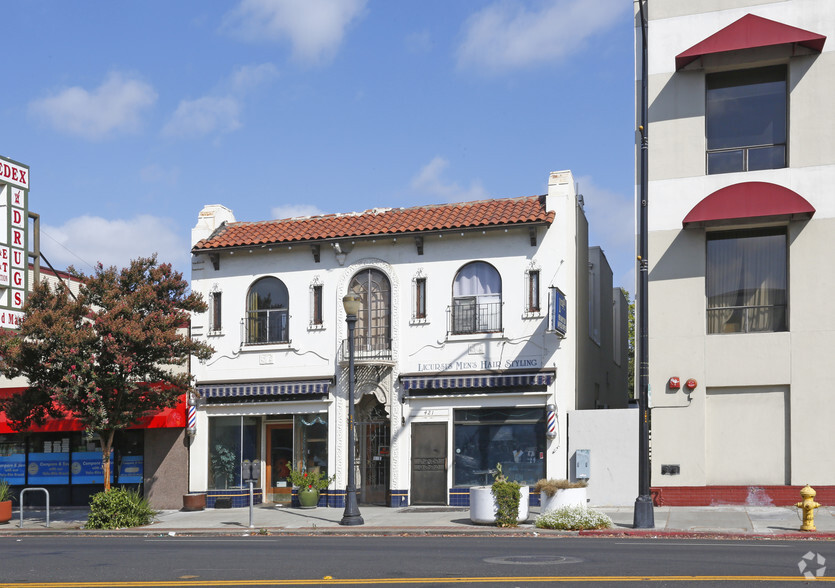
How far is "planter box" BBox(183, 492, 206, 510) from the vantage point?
26.2 m

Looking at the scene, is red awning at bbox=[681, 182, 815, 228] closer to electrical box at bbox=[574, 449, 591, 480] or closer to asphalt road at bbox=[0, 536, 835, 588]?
electrical box at bbox=[574, 449, 591, 480]

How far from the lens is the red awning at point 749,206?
2208 cm

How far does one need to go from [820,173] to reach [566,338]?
7.02 meters

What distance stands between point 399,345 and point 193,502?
22.7 feet

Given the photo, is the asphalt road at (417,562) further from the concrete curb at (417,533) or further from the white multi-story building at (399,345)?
the white multi-story building at (399,345)

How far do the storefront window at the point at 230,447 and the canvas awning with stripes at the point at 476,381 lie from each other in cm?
497

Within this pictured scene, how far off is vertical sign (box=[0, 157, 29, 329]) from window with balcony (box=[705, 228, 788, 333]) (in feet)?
55.1

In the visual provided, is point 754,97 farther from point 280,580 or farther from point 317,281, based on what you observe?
point 280,580

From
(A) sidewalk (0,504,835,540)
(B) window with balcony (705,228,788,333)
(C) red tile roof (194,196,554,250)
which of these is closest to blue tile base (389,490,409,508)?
(A) sidewalk (0,504,835,540)

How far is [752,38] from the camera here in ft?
74.3

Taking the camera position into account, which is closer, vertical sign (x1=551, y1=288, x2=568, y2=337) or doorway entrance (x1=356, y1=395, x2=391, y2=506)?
vertical sign (x1=551, y1=288, x2=568, y2=337)

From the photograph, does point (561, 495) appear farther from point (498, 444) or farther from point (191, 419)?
point (191, 419)

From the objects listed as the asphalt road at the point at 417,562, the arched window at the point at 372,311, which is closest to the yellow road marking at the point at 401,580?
the asphalt road at the point at 417,562

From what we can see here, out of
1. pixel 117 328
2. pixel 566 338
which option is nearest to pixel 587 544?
pixel 566 338
